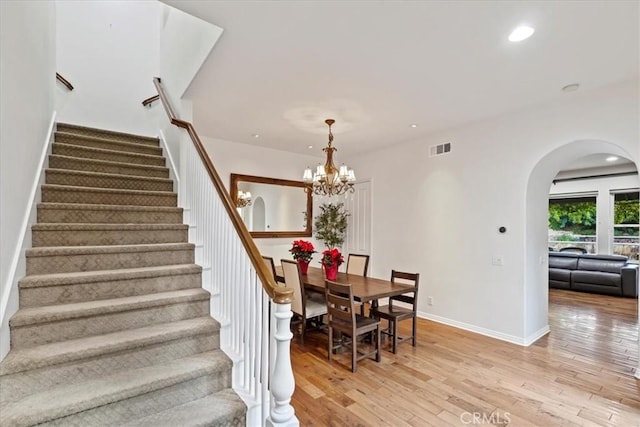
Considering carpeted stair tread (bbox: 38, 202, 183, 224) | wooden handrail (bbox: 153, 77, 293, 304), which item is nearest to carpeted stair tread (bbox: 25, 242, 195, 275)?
carpeted stair tread (bbox: 38, 202, 183, 224)

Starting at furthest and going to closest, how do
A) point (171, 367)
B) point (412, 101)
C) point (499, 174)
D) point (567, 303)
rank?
1. point (567, 303)
2. point (499, 174)
3. point (412, 101)
4. point (171, 367)

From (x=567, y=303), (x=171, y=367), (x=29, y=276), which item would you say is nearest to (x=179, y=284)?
(x=171, y=367)

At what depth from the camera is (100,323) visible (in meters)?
2.03

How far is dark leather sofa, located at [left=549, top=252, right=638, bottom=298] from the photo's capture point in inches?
242

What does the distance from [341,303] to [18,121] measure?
2.81m

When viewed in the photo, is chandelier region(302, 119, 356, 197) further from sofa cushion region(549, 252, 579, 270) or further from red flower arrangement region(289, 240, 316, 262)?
sofa cushion region(549, 252, 579, 270)

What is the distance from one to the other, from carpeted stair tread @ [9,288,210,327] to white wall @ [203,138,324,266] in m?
3.00

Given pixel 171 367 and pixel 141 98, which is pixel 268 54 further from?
pixel 141 98

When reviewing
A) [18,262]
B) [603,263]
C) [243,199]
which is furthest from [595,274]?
[18,262]

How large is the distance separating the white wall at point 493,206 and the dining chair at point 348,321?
5.71 feet

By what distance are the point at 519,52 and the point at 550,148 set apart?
1543 millimetres

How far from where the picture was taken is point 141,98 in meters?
5.07

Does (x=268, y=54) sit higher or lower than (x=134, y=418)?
higher

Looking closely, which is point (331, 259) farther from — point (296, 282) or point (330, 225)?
point (330, 225)
